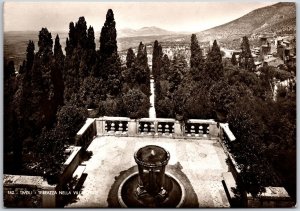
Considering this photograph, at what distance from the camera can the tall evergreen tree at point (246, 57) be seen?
813 centimetres

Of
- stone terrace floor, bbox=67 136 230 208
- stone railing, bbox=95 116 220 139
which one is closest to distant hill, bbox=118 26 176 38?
stone railing, bbox=95 116 220 139

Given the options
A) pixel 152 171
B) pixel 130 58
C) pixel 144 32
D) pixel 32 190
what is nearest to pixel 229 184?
pixel 152 171

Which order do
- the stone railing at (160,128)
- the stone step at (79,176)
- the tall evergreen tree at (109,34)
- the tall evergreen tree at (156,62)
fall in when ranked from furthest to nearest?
the tall evergreen tree at (156,62) → the stone railing at (160,128) → the tall evergreen tree at (109,34) → the stone step at (79,176)

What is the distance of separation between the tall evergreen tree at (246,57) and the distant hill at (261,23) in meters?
0.35

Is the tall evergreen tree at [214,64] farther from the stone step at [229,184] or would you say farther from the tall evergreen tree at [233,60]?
the stone step at [229,184]

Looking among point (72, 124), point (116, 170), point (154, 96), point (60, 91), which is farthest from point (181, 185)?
point (154, 96)

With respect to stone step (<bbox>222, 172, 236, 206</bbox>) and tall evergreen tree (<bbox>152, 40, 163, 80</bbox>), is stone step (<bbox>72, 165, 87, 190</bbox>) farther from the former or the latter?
tall evergreen tree (<bbox>152, 40, 163, 80</bbox>)

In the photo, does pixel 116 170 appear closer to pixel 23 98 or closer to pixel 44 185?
pixel 44 185

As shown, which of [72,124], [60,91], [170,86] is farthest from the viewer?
[170,86]

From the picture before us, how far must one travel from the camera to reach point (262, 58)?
7.96 meters

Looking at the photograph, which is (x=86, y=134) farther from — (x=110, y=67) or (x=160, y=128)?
(x=110, y=67)

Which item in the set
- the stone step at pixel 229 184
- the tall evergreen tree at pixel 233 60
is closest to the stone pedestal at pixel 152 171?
the stone step at pixel 229 184

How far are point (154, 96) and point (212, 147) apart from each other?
7.24 metres

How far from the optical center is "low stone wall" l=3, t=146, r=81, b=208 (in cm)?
549
